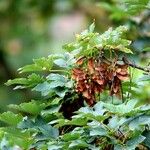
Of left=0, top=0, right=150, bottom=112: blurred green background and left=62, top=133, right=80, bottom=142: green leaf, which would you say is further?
left=0, top=0, right=150, bottom=112: blurred green background

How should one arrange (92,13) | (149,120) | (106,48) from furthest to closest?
(92,13)
(106,48)
(149,120)

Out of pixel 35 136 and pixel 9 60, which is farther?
pixel 9 60

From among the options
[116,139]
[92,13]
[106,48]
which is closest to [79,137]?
[116,139]

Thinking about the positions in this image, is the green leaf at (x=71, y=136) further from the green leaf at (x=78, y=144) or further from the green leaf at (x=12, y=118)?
the green leaf at (x=12, y=118)

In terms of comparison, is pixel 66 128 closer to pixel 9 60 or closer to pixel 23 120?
pixel 23 120

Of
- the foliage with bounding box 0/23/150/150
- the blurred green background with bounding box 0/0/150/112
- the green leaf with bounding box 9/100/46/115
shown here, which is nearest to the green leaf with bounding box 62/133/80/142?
the foliage with bounding box 0/23/150/150

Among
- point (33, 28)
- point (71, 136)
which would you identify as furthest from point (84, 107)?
point (33, 28)

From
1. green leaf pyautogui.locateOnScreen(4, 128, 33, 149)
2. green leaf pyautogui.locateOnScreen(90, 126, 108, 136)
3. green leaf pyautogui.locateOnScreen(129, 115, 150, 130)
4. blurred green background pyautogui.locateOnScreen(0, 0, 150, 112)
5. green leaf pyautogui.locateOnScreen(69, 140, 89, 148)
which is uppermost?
green leaf pyautogui.locateOnScreen(129, 115, 150, 130)

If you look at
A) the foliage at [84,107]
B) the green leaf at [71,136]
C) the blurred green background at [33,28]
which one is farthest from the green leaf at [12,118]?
the blurred green background at [33,28]

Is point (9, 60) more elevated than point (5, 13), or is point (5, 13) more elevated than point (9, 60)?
point (5, 13)

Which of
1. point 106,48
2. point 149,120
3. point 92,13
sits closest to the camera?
point 149,120

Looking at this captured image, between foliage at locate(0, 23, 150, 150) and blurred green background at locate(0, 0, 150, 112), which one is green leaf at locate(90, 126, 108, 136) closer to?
foliage at locate(0, 23, 150, 150)
